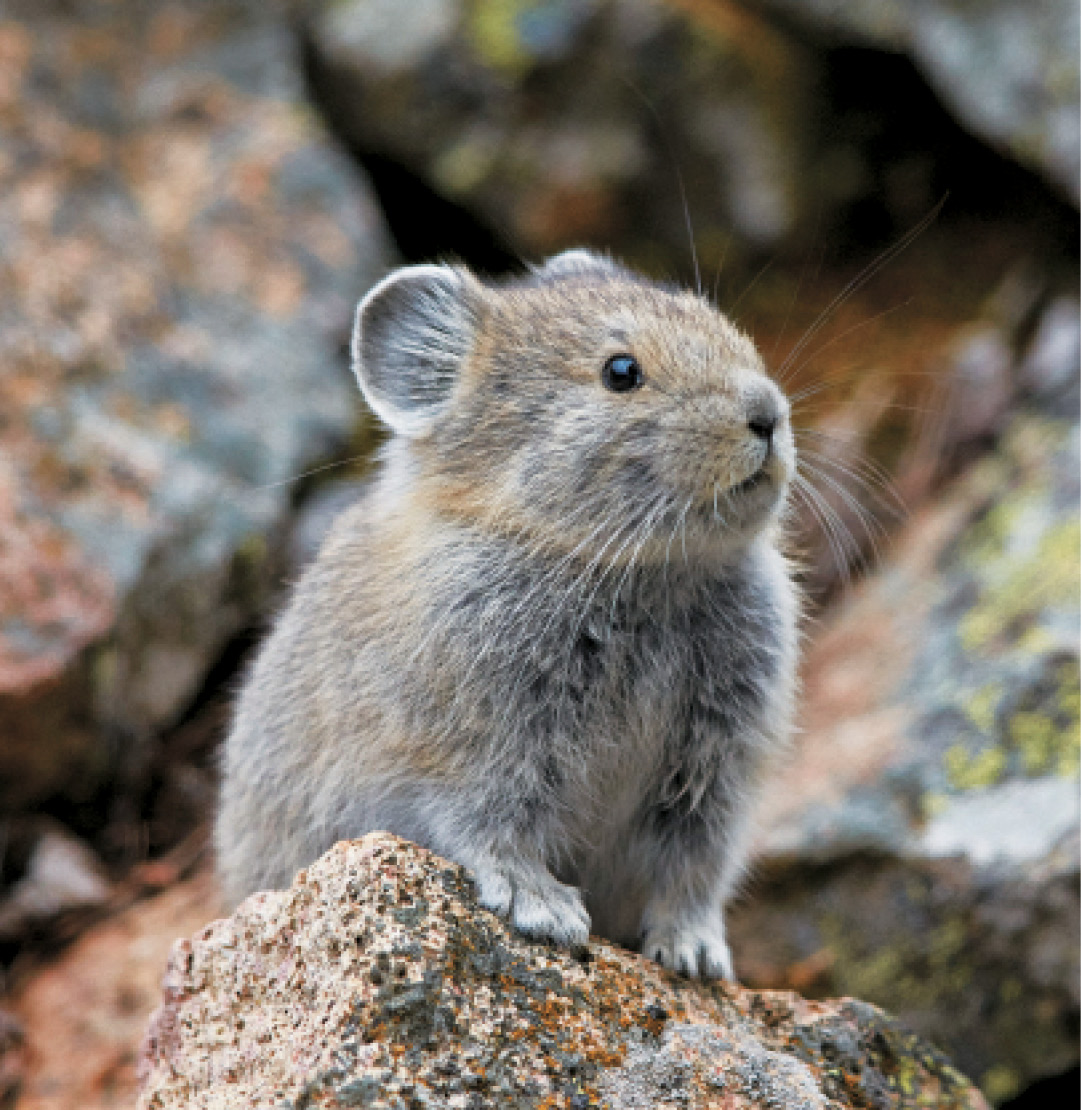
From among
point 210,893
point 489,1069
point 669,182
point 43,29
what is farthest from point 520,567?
point 43,29

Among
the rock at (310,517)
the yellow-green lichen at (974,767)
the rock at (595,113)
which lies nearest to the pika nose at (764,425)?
the yellow-green lichen at (974,767)

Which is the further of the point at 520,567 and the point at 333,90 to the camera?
the point at 333,90

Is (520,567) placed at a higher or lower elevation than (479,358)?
lower

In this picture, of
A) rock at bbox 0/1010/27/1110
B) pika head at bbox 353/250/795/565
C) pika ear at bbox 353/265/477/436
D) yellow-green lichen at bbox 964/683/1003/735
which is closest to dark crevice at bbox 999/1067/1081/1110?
yellow-green lichen at bbox 964/683/1003/735

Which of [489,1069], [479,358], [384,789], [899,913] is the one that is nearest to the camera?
[489,1069]

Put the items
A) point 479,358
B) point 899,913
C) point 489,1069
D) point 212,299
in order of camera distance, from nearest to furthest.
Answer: point 489,1069, point 479,358, point 899,913, point 212,299

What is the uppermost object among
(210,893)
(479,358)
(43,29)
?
(43,29)

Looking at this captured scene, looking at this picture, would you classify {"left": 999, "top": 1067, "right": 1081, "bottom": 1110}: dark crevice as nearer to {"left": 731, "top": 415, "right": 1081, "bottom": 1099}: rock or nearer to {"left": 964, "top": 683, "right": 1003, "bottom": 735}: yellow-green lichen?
{"left": 731, "top": 415, "right": 1081, "bottom": 1099}: rock

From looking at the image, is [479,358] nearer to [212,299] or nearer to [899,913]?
[899,913]
